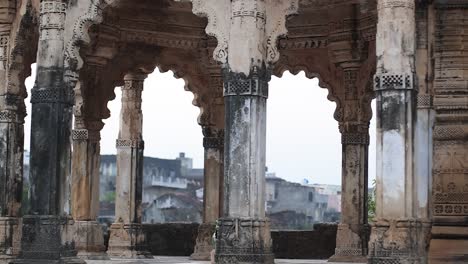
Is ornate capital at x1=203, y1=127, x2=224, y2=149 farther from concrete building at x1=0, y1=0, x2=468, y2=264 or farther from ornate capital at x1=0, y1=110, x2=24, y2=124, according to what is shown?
ornate capital at x1=0, y1=110, x2=24, y2=124

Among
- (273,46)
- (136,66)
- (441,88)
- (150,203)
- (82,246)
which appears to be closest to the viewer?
(273,46)

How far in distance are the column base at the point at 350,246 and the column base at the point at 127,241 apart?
15.8 feet

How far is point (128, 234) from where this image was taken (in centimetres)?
2309

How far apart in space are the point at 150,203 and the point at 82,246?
49171mm

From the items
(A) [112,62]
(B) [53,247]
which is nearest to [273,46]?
(B) [53,247]

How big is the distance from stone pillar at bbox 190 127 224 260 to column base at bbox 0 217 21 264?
4.99m

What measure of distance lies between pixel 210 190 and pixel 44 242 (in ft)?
23.4

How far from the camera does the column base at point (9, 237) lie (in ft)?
61.1

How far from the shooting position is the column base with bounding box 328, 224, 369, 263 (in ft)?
69.9

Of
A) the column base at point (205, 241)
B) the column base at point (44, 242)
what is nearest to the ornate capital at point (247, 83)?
A: the column base at point (44, 242)

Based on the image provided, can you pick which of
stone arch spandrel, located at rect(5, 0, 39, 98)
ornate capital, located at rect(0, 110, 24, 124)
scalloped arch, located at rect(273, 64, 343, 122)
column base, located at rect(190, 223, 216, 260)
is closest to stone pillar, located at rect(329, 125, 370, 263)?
scalloped arch, located at rect(273, 64, 343, 122)

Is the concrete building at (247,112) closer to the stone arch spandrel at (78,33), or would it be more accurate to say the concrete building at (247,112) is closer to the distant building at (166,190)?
the stone arch spandrel at (78,33)

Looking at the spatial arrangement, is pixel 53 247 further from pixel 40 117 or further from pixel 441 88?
pixel 441 88

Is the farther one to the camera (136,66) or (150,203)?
(150,203)
